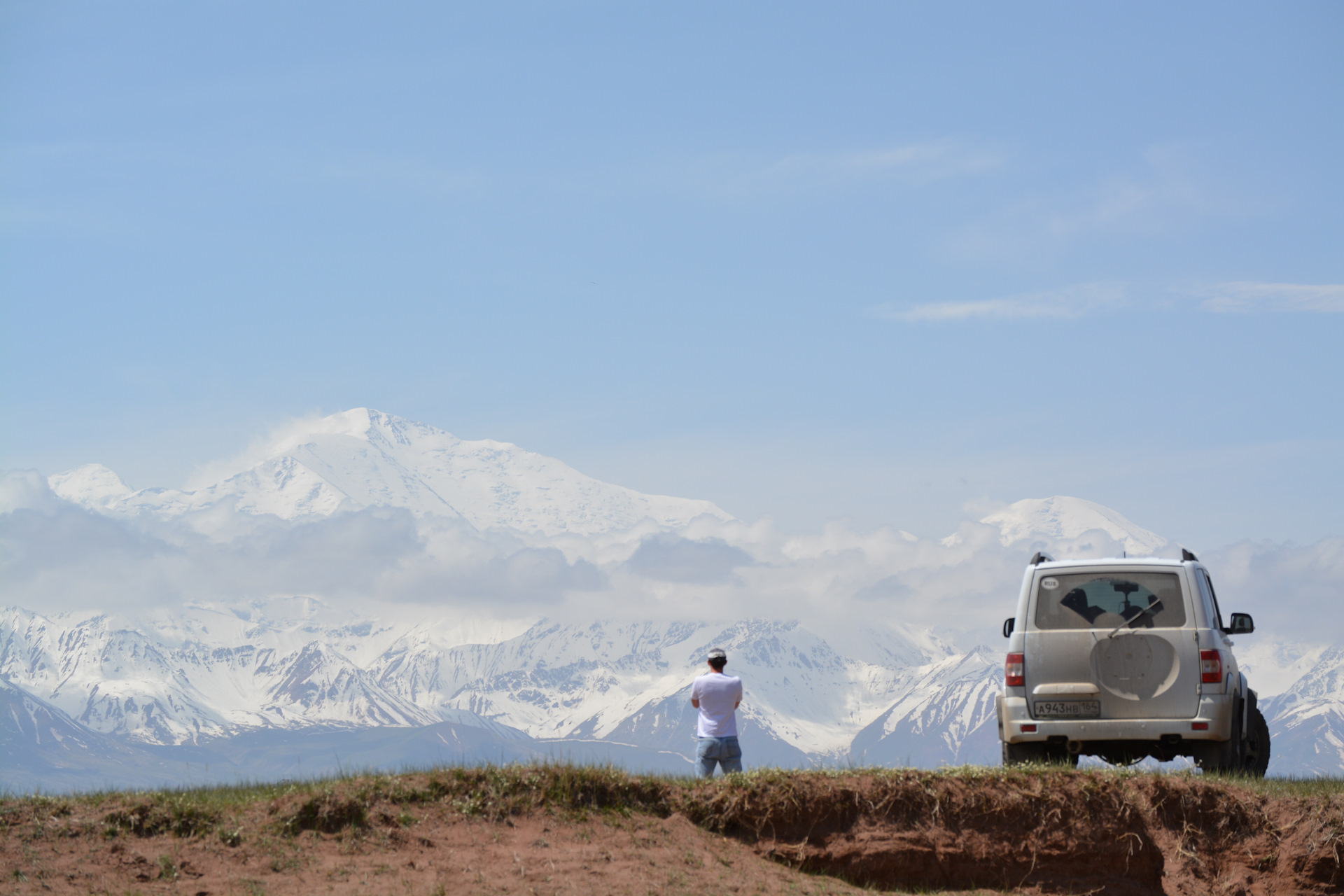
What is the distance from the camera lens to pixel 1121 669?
13.3 metres

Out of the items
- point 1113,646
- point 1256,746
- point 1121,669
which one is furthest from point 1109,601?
point 1256,746

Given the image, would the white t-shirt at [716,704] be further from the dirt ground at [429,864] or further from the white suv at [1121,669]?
the dirt ground at [429,864]

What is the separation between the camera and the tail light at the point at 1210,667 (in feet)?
42.6

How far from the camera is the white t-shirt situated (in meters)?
14.1

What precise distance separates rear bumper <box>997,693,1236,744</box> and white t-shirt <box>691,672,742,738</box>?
2937mm

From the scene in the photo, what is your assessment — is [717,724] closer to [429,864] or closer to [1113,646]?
[1113,646]

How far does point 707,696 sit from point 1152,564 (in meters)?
4.93

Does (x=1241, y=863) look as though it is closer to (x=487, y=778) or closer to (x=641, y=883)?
(x=641, y=883)

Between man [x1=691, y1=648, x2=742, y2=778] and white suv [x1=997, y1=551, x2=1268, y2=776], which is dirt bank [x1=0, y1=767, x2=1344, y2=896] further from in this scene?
man [x1=691, y1=648, x2=742, y2=778]

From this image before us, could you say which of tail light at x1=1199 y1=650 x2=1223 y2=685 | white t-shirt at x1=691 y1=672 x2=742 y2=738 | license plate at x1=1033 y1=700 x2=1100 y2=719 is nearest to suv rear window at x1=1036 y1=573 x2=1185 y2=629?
tail light at x1=1199 y1=650 x2=1223 y2=685

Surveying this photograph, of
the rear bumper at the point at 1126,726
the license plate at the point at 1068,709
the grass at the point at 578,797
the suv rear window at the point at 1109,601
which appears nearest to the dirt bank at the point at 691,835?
the grass at the point at 578,797

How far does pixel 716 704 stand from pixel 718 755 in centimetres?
55

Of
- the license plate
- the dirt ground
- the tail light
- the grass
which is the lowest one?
the dirt ground

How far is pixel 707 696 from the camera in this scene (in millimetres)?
14164
